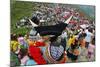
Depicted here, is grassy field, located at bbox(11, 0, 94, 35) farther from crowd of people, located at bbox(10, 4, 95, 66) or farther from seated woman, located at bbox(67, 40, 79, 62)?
seated woman, located at bbox(67, 40, 79, 62)

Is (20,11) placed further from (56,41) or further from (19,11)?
(56,41)

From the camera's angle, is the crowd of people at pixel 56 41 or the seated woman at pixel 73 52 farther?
the seated woman at pixel 73 52

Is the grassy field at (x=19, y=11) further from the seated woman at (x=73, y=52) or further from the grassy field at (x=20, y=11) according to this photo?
the seated woman at (x=73, y=52)

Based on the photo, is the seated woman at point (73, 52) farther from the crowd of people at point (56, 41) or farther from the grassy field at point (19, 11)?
the grassy field at point (19, 11)

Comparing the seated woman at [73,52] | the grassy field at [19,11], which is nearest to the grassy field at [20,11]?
the grassy field at [19,11]

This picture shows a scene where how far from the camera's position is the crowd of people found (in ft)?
7.34

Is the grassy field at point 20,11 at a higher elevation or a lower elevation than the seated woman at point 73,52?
higher

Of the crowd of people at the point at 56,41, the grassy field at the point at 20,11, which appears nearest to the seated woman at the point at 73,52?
the crowd of people at the point at 56,41

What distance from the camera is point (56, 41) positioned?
2383mm

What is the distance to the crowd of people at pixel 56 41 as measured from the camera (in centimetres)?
224

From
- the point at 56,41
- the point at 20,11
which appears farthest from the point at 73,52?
the point at 20,11

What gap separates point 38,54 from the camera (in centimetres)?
229
